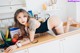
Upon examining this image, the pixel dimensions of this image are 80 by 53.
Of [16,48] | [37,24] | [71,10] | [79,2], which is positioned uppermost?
[79,2]

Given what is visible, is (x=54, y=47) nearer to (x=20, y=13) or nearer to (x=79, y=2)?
(x=20, y=13)

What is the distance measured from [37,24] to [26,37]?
0.22 m

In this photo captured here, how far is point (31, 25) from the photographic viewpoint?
1.45m

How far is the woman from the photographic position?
1.45 meters

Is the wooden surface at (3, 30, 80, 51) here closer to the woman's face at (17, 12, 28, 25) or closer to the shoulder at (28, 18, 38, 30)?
the shoulder at (28, 18, 38, 30)

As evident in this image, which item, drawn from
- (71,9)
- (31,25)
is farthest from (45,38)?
(71,9)

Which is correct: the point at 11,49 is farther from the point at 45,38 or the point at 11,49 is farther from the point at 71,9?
the point at 71,9

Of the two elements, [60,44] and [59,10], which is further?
[59,10]

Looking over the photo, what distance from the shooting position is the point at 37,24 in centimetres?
149

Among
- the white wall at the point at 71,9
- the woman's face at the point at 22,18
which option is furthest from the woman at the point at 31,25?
the white wall at the point at 71,9

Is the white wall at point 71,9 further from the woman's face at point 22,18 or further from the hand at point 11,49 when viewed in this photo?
the hand at point 11,49

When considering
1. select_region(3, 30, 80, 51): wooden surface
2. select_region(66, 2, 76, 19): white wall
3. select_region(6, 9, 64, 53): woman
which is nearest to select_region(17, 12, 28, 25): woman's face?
select_region(6, 9, 64, 53): woman

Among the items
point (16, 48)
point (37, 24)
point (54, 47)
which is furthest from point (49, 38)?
point (16, 48)

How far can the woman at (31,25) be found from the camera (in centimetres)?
145
